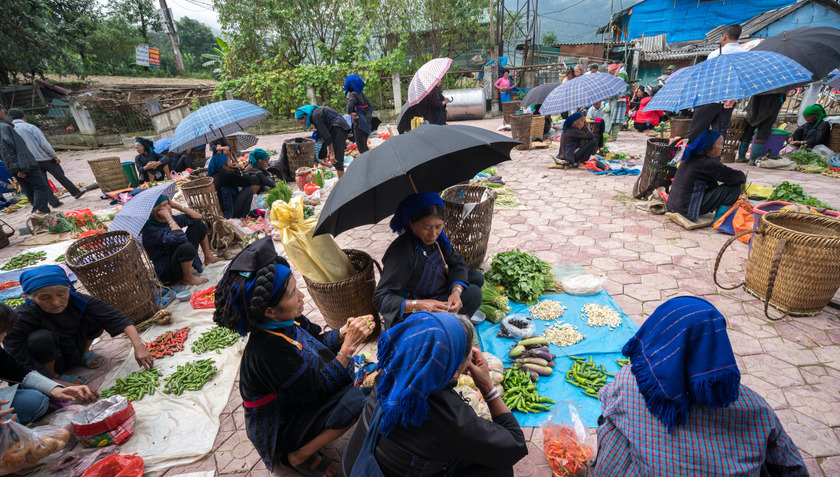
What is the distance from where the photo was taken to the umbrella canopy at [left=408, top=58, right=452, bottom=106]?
6508mm

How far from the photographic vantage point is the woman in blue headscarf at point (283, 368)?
6.63ft

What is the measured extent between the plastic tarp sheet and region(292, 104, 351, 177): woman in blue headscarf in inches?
238

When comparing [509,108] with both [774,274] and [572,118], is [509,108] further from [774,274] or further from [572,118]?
[774,274]

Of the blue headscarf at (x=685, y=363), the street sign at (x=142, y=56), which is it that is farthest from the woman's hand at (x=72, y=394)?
the street sign at (x=142, y=56)

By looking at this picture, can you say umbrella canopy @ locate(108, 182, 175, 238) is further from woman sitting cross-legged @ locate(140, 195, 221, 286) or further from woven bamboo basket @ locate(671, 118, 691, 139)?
woven bamboo basket @ locate(671, 118, 691, 139)

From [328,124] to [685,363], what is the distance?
8.16m

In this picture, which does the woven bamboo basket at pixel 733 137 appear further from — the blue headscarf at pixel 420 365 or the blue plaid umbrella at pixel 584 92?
the blue headscarf at pixel 420 365

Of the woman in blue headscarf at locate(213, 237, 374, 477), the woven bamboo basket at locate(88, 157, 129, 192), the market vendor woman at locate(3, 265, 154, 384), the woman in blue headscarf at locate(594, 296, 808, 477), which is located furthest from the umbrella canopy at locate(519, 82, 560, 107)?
the woven bamboo basket at locate(88, 157, 129, 192)

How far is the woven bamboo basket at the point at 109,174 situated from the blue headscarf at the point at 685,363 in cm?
1152

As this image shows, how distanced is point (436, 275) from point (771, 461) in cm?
213

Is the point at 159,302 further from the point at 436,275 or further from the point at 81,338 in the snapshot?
the point at 436,275

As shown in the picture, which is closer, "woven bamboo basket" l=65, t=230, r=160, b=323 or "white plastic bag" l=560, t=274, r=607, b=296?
"woven bamboo basket" l=65, t=230, r=160, b=323

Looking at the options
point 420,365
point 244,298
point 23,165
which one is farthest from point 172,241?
point 23,165

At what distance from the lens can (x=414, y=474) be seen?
1599mm
